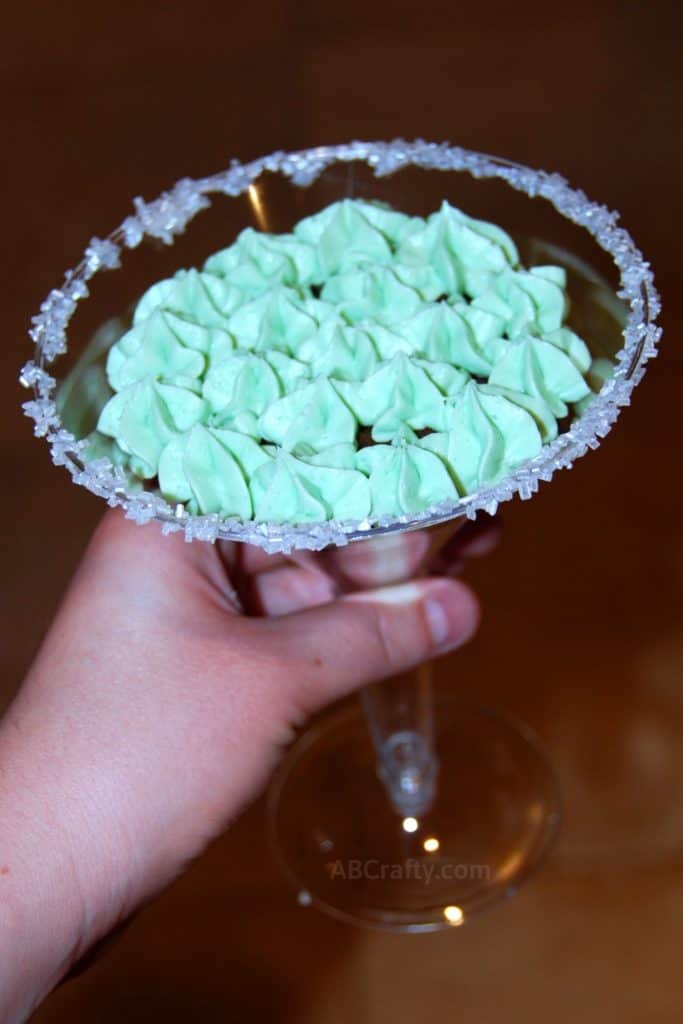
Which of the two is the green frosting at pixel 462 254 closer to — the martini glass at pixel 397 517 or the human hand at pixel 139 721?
the martini glass at pixel 397 517

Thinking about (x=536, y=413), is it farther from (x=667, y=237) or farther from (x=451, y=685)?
(x=667, y=237)

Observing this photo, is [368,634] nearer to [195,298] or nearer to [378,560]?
[378,560]

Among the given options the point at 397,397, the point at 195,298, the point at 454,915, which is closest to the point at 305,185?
the point at 195,298

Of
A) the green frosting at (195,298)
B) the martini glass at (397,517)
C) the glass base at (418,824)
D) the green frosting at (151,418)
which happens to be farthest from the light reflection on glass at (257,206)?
the glass base at (418,824)

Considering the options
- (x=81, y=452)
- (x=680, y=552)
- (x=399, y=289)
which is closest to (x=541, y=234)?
(x=399, y=289)

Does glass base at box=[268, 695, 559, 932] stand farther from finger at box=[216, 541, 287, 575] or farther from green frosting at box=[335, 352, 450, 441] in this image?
green frosting at box=[335, 352, 450, 441]

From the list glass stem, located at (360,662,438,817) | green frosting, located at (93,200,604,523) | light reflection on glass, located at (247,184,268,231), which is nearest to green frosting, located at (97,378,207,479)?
green frosting, located at (93,200,604,523)
